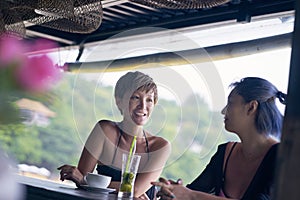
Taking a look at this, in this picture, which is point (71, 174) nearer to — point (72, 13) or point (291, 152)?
point (72, 13)

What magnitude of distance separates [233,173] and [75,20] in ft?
6.61

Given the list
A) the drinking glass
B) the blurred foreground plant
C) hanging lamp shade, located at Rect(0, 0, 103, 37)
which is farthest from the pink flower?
hanging lamp shade, located at Rect(0, 0, 103, 37)

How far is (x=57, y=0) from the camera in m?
3.94

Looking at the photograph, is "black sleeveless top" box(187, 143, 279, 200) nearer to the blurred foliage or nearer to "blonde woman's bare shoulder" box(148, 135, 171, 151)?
the blurred foliage

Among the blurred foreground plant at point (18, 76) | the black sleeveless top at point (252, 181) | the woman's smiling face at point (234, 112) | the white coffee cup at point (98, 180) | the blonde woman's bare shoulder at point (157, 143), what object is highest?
the woman's smiling face at point (234, 112)

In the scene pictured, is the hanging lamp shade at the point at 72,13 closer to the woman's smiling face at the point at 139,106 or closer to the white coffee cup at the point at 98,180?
the woman's smiling face at the point at 139,106

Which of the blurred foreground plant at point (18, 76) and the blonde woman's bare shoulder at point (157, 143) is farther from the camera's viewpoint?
the blonde woman's bare shoulder at point (157, 143)

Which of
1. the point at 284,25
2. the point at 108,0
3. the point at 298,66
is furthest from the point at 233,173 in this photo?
the point at 108,0

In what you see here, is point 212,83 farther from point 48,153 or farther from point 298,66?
point 48,153

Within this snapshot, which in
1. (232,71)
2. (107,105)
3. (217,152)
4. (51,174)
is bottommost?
(51,174)

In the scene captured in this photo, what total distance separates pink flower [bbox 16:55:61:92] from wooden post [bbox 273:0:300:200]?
464mm

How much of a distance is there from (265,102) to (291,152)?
2.17m

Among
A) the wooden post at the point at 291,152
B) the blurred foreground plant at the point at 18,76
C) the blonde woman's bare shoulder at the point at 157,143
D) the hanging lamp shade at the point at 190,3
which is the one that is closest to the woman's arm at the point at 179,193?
the blonde woman's bare shoulder at the point at 157,143

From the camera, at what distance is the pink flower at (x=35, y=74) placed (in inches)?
30.8
